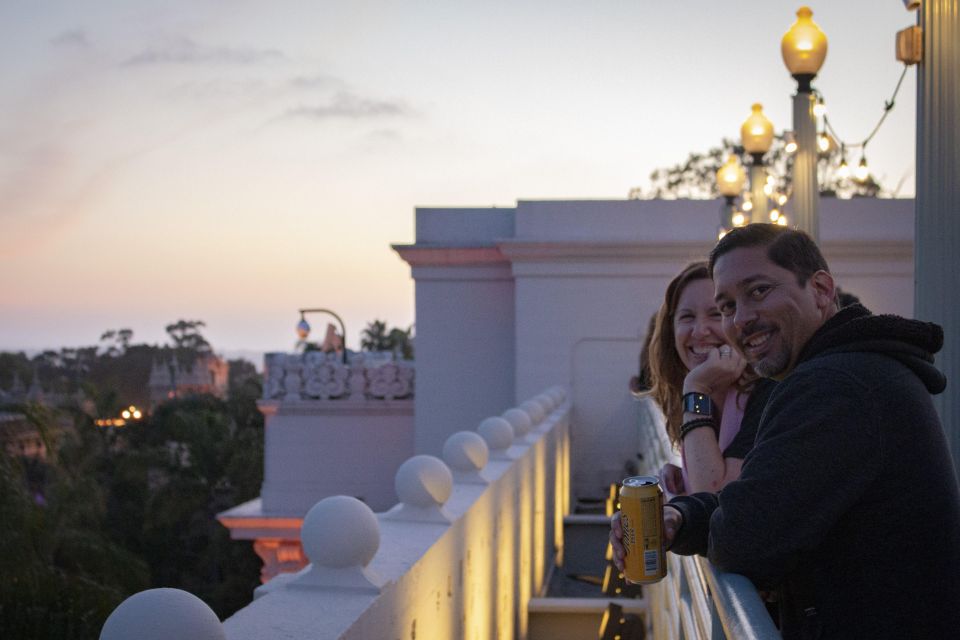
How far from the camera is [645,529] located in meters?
2.50

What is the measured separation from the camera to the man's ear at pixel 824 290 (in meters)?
2.44

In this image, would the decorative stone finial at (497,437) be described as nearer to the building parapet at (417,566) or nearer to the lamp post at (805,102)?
the building parapet at (417,566)

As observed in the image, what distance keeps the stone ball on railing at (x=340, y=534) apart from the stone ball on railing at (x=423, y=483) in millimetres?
1106

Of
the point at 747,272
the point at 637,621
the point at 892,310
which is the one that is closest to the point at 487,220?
the point at 892,310

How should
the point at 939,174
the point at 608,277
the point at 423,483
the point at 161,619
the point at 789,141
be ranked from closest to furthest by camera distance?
the point at 161,619
the point at 939,174
the point at 423,483
the point at 789,141
the point at 608,277

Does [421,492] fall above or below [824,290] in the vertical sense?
below

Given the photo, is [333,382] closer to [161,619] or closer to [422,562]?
[422,562]

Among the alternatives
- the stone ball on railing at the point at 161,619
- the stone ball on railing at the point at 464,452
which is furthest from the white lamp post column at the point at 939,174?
the stone ball on railing at the point at 161,619

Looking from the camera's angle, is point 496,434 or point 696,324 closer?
point 696,324

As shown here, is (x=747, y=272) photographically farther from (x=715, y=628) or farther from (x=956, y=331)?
(x=956, y=331)

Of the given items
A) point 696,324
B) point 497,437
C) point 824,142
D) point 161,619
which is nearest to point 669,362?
point 696,324

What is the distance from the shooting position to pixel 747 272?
246 cm

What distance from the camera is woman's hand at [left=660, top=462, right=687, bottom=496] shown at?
3.47 metres

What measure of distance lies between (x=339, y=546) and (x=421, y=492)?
3.94 feet
